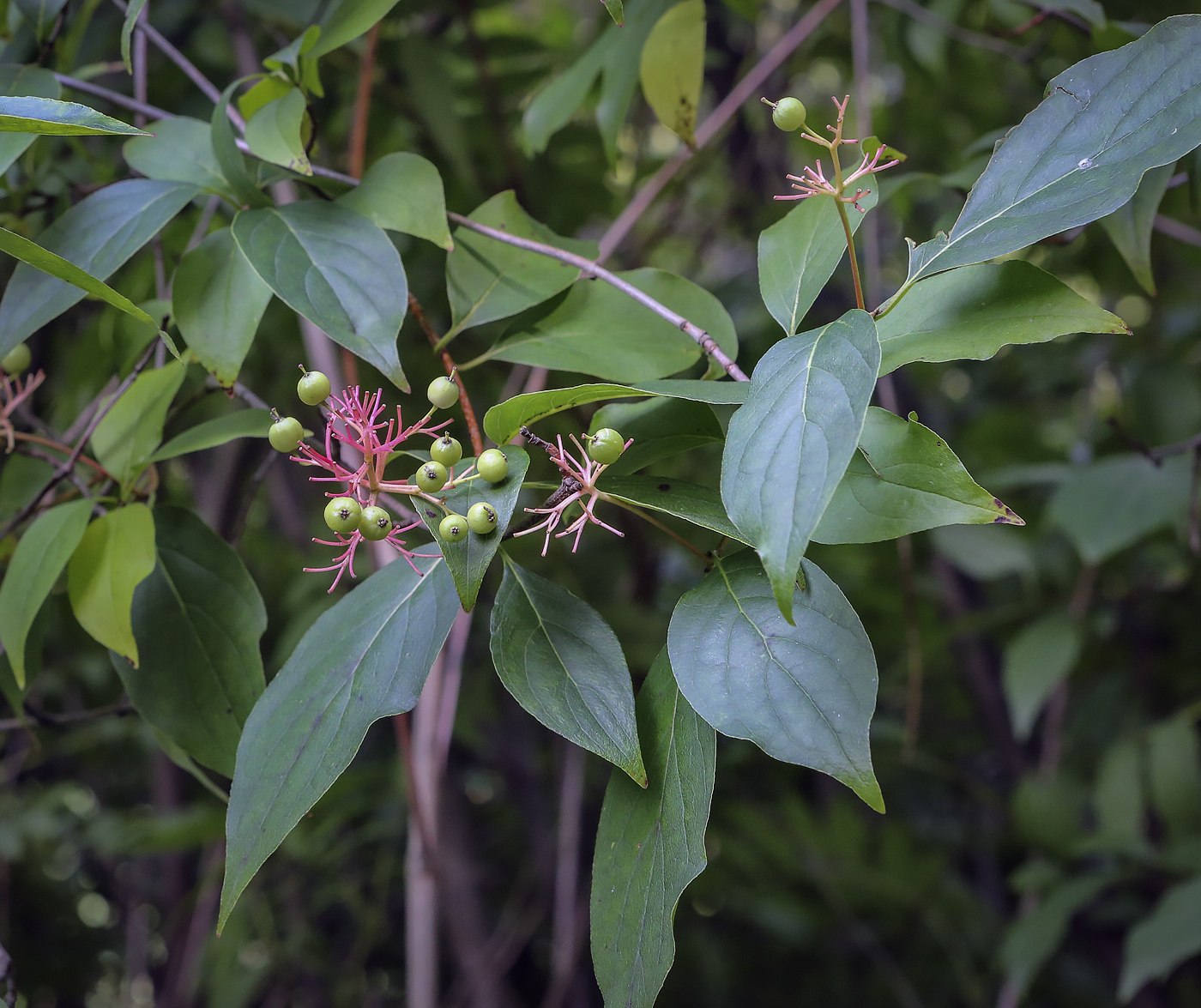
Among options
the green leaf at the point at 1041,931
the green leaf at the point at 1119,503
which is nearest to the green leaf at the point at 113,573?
the green leaf at the point at 1119,503

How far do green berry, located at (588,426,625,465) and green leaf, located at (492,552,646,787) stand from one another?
0.06m

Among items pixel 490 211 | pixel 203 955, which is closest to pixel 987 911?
pixel 203 955

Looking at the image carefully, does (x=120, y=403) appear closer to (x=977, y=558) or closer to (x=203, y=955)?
(x=977, y=558)

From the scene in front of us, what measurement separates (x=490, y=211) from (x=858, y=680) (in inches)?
11.5

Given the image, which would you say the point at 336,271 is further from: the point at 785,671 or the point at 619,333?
the point at 785,671

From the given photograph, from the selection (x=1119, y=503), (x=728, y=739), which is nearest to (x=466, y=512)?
(x=1119, y=503)

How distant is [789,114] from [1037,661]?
80cm

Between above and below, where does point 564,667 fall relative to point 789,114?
below

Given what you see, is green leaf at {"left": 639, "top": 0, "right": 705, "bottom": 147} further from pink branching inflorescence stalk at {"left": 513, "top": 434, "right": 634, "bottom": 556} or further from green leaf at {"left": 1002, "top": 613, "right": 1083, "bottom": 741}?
green leaf at {"left": 1002, "top": 613, "right": 1083, "bottom": 741}

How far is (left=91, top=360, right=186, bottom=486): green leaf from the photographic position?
43 centimetres

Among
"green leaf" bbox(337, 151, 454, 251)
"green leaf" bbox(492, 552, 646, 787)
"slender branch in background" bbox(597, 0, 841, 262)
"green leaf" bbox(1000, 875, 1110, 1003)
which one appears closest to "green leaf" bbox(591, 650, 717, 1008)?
"green leaf" bbox(492, 552, 646, 787)

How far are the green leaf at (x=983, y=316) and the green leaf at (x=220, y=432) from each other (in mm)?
272

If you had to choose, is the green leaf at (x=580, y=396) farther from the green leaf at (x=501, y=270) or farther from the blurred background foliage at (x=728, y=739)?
the blurred background foliage at (x=728, y=739)

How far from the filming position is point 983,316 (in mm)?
321
